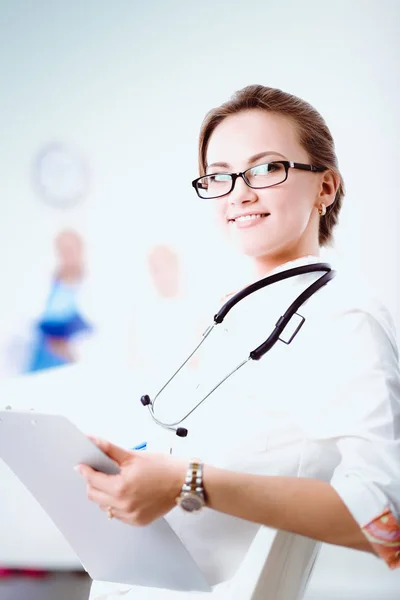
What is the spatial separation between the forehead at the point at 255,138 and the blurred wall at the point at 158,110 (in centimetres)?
129

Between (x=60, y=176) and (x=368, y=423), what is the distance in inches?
123

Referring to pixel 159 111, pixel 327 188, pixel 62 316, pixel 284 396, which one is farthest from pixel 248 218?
pixel 62 316

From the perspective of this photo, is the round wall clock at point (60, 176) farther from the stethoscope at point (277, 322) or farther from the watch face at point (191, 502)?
the watch face at point (191, 502)

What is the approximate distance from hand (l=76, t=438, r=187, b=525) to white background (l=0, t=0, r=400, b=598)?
5.90 ft

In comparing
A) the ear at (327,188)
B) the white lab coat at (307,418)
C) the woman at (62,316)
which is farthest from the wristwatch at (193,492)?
the woman at (62,316)

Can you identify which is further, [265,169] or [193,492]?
[265,169]

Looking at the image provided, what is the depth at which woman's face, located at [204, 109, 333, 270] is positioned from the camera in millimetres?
1072

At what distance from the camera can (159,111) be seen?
3.17 meters

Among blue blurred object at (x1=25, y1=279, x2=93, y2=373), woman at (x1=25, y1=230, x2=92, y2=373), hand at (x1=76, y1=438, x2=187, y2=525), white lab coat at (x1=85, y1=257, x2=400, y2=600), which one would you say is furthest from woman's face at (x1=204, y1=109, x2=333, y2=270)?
blue blurred object at (x1=25, y1=279, x2=93, y2=373)

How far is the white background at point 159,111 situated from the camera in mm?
2477

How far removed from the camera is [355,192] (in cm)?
247

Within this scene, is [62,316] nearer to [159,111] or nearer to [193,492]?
[159,111]

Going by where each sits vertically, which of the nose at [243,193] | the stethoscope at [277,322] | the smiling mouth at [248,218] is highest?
the nose at [243,193]

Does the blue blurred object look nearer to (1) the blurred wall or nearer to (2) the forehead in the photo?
(1) the blurred wall
